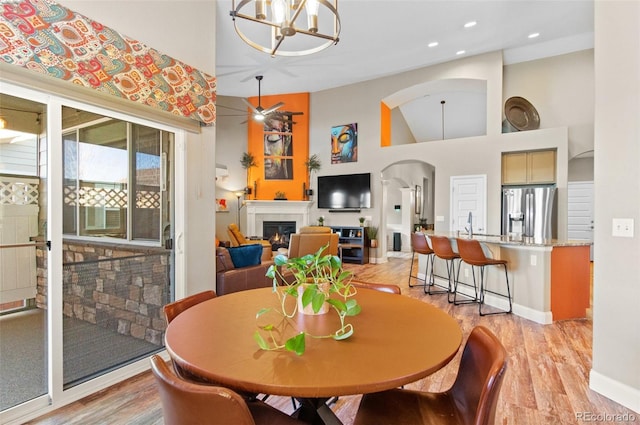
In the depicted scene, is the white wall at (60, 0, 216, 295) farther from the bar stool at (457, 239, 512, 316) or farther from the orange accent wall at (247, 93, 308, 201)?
the orange accent wall at (247, 93, 308, 201)

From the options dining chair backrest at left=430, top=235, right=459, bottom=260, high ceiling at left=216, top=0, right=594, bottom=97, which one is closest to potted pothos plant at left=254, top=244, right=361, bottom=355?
dining chair backrest at left=430, top=235, right=459, bottom=260

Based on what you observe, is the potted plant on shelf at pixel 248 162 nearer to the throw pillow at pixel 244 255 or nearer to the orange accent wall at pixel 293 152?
the orange accent wall at pixel 293 152

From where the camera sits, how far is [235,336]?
1129mm

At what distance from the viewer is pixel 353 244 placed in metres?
7.59

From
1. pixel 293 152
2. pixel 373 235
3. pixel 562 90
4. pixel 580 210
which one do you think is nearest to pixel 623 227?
pixel 562 90

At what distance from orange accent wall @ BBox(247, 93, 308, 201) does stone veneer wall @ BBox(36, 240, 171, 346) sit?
5.69 meters

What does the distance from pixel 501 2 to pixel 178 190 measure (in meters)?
5.06

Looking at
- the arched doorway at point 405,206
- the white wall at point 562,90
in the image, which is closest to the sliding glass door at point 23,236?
the white wall at point 562,90

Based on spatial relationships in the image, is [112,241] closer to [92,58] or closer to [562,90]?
[92,58]

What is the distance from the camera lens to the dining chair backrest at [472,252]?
12.2 ft

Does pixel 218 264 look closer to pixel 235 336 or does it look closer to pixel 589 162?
pixel 235 336

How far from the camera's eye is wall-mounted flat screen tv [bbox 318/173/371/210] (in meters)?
7.54

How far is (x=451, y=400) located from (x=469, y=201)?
18.6ft

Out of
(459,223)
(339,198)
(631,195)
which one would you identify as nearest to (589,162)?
(459,223)
